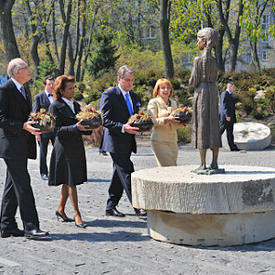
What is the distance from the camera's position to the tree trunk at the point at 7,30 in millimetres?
19188

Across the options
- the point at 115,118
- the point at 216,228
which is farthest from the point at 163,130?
the point at 216,228

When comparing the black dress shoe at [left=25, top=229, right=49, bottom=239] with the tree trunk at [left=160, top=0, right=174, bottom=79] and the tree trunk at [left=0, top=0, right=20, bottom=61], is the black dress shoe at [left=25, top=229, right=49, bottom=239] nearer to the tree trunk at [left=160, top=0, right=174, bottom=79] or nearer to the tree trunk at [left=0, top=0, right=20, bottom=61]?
the tree trunk at [left=0, top=0, right=20, bottom=61]

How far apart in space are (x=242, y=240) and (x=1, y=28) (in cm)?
1505

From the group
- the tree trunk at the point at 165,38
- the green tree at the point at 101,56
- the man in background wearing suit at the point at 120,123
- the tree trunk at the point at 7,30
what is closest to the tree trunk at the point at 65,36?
the green tree at the point at 101,56

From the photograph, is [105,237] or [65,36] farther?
[65,36]

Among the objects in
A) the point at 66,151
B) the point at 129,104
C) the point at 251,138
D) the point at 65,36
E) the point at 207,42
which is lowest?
the point at 251,138

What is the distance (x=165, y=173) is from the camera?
7.27m

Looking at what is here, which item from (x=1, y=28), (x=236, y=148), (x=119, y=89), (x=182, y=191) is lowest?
(x=236, y=148)

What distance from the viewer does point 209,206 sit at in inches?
246

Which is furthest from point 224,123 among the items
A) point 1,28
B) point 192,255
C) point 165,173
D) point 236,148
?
point 192,255

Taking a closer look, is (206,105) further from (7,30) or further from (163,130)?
(7,30)

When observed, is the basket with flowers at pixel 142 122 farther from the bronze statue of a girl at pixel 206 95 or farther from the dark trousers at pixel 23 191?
the dark trousers at pixel 23 191

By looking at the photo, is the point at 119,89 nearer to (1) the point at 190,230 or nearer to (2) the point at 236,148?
(1) the point at 190,230

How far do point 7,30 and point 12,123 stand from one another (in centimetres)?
1333
